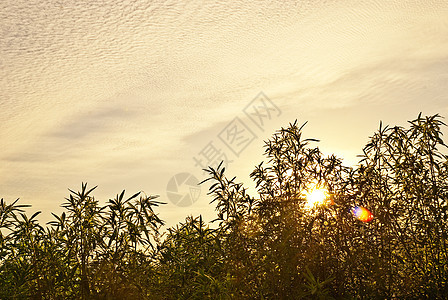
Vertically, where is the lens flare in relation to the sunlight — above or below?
below

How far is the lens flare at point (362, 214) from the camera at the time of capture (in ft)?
14.6

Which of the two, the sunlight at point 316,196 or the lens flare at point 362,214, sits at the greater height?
the sunlight at point 316,196

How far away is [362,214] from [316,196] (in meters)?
0.42

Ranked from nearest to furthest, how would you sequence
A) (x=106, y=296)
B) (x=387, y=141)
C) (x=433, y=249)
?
(x=106, y=296), (x=433, y=249), (x=387, y=141)

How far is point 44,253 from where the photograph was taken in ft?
13.0

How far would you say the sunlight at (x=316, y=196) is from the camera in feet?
14.4

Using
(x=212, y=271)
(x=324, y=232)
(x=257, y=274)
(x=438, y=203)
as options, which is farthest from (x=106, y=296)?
(x=438, y=203)

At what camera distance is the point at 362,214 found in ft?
14.6

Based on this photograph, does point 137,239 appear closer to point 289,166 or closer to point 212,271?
point 212,271

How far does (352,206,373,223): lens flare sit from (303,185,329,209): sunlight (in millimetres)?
288

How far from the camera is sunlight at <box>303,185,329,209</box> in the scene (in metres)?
4.39

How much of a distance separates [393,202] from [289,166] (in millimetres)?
942

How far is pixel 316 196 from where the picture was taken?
4.44m

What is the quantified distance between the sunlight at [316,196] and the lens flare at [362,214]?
0.29m
